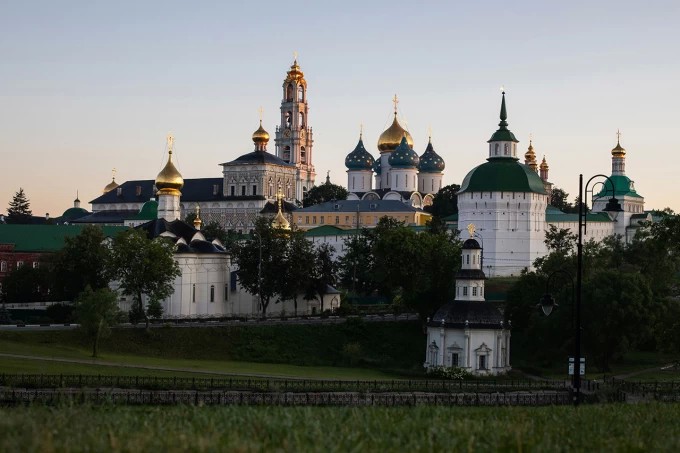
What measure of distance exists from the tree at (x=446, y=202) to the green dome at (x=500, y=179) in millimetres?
27707

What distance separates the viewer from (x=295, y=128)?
602ft

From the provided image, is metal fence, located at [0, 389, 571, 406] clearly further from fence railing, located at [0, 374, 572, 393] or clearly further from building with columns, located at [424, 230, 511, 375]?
building with columns, located at [424, 230, 511, 375]

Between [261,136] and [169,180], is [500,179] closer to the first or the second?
[169,180]

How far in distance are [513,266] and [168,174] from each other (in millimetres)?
36529

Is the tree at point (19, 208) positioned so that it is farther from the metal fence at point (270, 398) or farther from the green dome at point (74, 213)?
the metal fence at point (270, 398)

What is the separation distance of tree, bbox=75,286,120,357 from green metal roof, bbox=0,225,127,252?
42881 mm

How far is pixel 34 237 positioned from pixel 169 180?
2362cm

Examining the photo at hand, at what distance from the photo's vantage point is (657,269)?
9675 cm

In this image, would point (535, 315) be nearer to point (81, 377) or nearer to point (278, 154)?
point (81, 377)

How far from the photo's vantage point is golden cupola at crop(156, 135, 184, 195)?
100 meters

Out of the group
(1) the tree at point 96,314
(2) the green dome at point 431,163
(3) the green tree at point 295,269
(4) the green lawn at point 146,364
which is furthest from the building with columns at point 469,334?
(2) the green dome at point 431,163

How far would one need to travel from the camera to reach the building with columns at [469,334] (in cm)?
7344

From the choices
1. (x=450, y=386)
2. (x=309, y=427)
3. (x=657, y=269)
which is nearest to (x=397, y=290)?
(x=657, y=269)

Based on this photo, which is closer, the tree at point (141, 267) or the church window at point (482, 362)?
the church window at point (482, 362)
